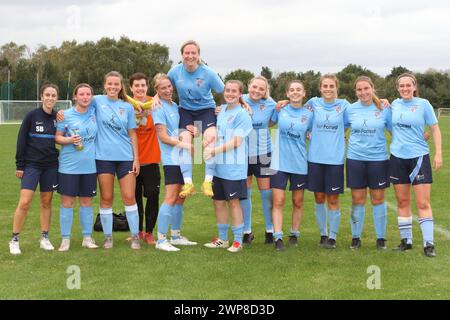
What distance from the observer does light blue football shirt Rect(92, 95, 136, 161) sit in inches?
273

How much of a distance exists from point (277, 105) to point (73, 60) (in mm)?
58321

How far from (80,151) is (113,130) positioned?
44 centimetres

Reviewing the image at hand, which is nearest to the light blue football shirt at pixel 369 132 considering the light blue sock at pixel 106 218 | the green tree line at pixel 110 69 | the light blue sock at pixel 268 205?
the light blue sock at pixel 268 205

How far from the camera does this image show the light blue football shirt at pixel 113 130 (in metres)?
6.94

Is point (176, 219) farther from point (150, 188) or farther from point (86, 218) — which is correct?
point (86, 218)

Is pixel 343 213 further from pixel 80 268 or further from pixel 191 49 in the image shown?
pixel 80 268

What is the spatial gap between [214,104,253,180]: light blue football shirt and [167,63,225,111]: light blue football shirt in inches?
13.7

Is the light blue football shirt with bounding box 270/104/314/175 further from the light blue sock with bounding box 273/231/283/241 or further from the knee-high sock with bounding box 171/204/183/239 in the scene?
the knee-high sock with bounding box 171/204/183/239

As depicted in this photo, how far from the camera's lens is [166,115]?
709 cm

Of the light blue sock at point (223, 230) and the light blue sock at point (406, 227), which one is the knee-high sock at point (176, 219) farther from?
the light blue sock at point (406, 227)

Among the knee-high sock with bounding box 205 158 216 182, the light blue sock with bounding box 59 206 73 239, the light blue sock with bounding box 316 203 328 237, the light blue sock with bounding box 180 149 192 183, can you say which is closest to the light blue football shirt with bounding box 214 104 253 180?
the knee-high sock with bounding box 205 158 216 182

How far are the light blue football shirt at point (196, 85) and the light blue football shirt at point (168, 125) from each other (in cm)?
21

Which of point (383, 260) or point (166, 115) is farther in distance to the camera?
point (166, 115)
